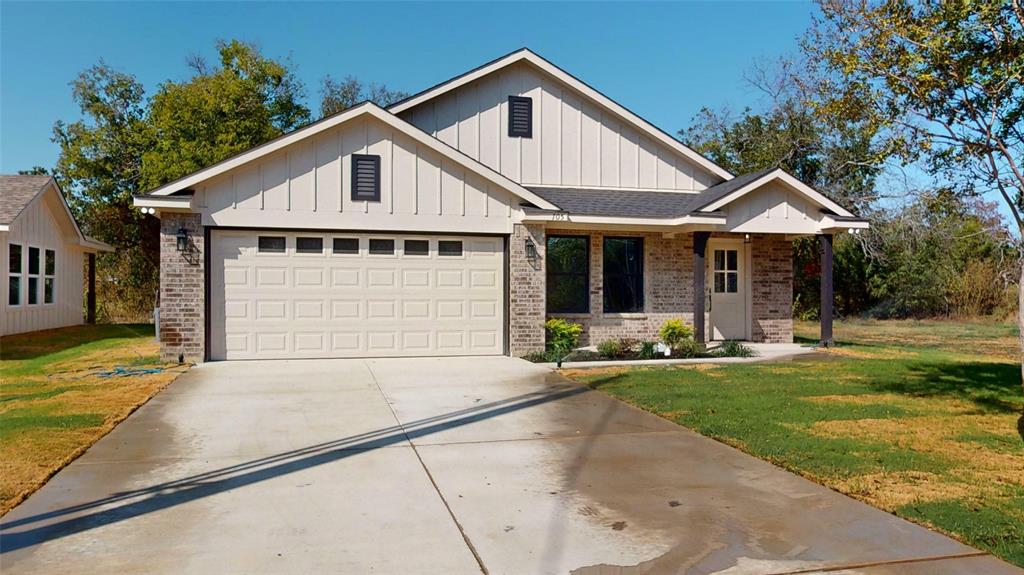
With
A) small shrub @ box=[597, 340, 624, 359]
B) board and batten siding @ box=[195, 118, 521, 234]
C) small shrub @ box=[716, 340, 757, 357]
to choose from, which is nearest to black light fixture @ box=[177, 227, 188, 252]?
board and batten siding @ box=[195, 118, 521, 234]

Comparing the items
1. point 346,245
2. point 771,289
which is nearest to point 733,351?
point 771,289

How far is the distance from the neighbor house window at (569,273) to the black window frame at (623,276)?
35cm

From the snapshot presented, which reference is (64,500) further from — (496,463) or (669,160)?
(669,160)

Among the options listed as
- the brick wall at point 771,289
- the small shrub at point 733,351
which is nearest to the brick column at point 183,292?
the small shrub at point 733,351

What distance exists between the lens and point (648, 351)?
14.2m

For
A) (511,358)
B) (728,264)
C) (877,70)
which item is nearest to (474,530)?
(877,70)

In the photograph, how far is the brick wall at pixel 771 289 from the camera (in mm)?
16922

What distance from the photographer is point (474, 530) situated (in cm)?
457

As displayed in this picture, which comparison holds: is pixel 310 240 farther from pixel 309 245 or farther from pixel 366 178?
pixel 366 178

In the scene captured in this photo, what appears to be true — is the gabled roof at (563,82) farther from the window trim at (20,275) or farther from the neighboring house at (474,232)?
A: the window trim at (20,275)

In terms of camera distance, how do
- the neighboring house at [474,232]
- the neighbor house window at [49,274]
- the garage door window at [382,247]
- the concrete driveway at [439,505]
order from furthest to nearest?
the neighbor house window at [49,274]
the garage door window at [382,247]
the neighboring house at [474,232]
the concrete driveway at [439,505]

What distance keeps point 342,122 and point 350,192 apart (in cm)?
123

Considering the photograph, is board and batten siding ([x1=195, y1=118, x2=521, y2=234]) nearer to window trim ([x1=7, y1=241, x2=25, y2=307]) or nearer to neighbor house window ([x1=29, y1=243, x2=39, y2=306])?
window trim ([x1=7, y1=241, x2=25, y2=307])

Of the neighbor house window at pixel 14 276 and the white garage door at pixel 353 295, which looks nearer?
the white garage door at pixel 353 295
